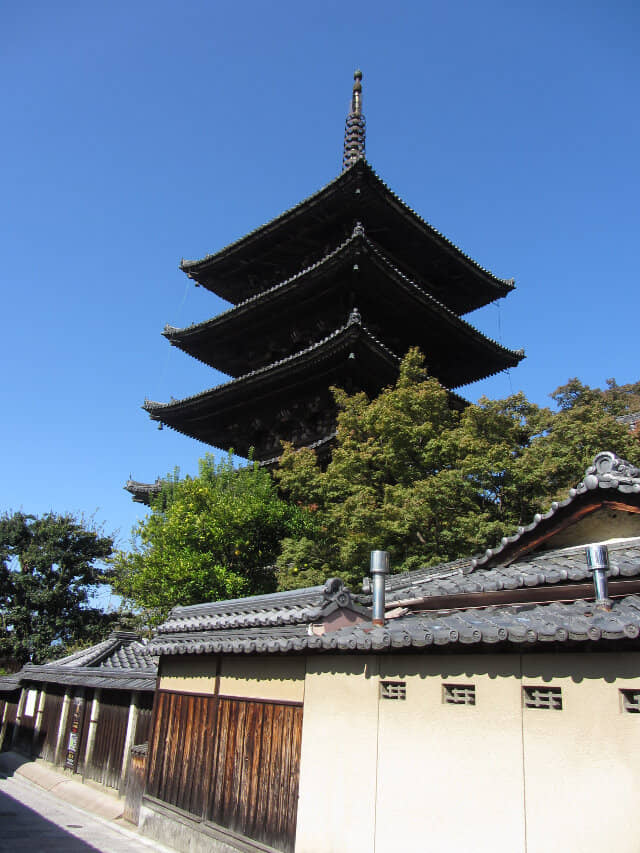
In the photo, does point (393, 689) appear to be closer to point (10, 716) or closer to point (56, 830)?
point (56, 830)

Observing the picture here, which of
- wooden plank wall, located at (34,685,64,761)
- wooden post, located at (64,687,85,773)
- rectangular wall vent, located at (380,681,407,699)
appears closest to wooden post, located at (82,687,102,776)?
wooden post, located at (64,687,85,773)

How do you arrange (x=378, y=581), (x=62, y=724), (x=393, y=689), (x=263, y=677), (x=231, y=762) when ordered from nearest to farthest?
(x=393, y=689) → (x=378, y=581) → (x=263, y=677) → (x=231, y=762) → (x=62, y=724)

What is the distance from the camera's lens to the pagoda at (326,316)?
2069 cm

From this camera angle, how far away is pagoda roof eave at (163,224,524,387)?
20.4m

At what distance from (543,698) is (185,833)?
6583mm

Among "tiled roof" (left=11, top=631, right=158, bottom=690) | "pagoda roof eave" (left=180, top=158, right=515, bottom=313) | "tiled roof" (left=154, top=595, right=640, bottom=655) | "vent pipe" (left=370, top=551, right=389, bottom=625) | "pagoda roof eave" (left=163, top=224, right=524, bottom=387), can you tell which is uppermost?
"pagoda roof eave" (left=180, top=158, right=515, bottom=313)

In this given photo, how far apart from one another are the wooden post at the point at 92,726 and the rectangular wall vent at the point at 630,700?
502 inches

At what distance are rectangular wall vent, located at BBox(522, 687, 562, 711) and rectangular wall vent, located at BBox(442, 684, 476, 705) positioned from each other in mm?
550

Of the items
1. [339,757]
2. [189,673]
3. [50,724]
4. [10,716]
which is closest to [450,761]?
[339,757]

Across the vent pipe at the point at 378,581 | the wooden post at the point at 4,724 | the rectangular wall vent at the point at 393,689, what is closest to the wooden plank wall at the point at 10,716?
the wooden post at the point at 4,724

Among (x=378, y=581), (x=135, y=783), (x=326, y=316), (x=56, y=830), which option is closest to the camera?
(x=378, y=581)

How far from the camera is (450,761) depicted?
5902 millimetres

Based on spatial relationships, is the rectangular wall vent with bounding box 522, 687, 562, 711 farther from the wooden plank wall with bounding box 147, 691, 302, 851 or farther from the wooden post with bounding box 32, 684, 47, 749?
the wooden post with bounding box 32, 684, 47, 749

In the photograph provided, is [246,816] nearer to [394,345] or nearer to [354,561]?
[354,561]
